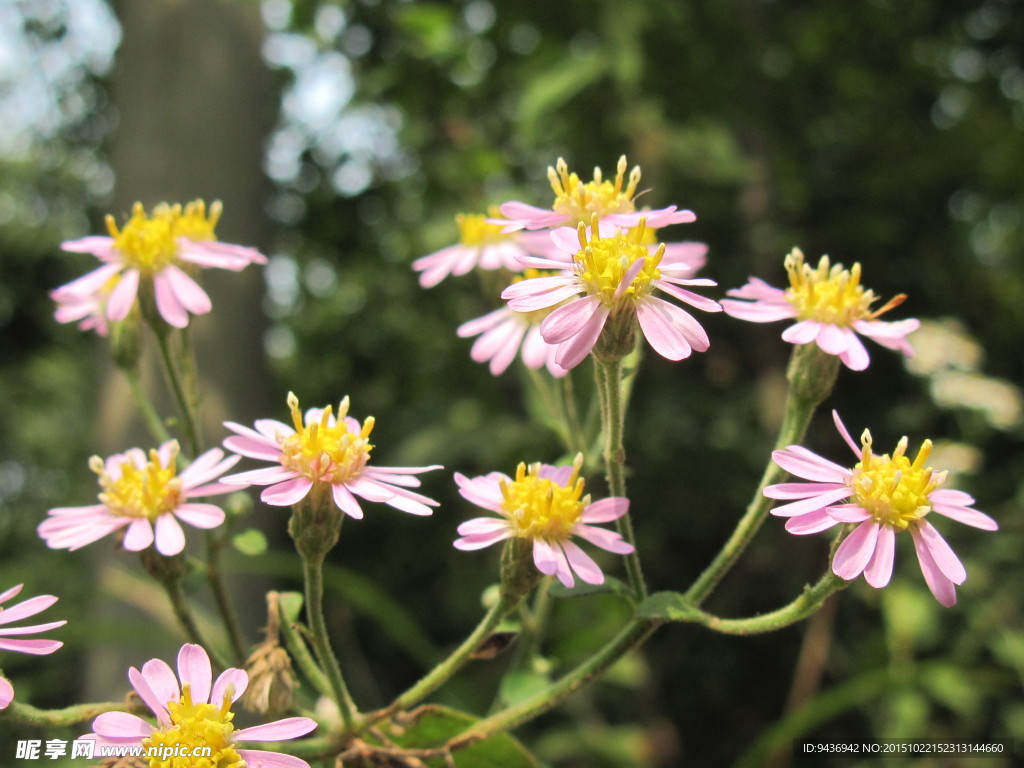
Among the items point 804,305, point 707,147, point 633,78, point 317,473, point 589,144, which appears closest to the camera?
point 317,473

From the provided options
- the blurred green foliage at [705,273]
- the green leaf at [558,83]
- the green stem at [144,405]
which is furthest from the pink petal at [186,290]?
the green leaf at [558,83]

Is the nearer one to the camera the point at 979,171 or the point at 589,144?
the point at 589,144

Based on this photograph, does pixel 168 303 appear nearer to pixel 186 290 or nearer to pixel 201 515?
pixel 186 290

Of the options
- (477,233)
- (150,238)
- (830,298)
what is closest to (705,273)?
(477,233)

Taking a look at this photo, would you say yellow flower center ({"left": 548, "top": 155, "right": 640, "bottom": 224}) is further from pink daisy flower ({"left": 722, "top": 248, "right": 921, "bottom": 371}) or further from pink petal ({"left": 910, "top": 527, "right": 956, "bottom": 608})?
pink petal ({"left": 910, "top": 527, "right": 956, "bottom": 608})

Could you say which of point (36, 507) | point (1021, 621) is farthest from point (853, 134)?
point (36, 507)

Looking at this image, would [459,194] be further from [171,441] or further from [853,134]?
[171,441]
